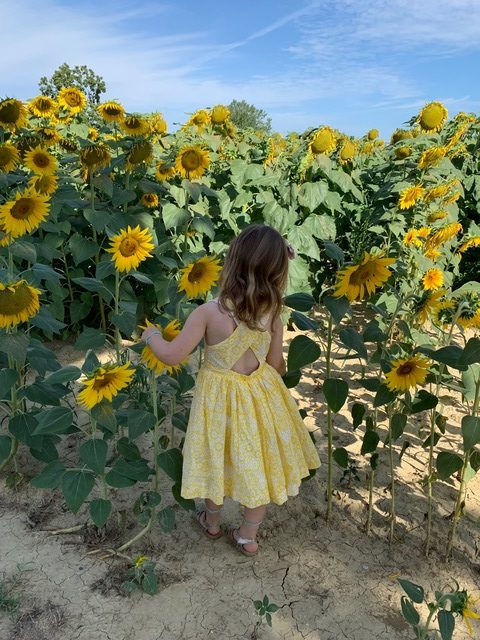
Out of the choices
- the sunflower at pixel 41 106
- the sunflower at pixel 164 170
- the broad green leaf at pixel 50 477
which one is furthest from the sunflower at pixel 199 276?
the sunflower at pixel 41 106

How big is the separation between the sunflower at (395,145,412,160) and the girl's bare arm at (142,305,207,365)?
2958mm

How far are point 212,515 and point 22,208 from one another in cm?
125

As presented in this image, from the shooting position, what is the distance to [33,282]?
1.87m

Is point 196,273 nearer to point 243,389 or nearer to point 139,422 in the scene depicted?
point 243,389

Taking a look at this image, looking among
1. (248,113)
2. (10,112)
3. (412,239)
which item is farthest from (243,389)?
(248,113)

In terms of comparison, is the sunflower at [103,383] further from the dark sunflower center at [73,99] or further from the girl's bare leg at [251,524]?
the dark sunflower center at [73,99]

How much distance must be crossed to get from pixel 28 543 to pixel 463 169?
183 inches

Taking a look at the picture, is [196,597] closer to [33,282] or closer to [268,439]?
[268,439]

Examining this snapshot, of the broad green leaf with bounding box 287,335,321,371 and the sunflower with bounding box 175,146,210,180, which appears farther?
the sunflower with bounding box 175,146,210,180

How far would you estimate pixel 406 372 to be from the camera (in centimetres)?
166

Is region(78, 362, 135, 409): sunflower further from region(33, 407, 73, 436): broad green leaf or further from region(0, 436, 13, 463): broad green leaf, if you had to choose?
region(0, 436, 13, 463): broad green leaf

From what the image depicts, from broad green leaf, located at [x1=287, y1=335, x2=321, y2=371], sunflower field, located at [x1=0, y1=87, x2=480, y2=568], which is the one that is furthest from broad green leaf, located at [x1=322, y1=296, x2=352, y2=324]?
broad green leaf, located at [x1=287, y1=335, x2=321, y2=371]

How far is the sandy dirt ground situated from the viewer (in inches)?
65.2

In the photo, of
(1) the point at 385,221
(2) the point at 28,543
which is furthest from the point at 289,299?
(1) the point at 385,221
